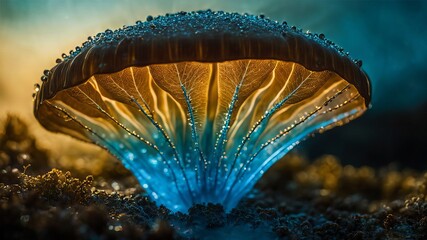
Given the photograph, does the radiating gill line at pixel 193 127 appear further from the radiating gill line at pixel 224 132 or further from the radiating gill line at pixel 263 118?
the radiating gill line at pixel 263 118

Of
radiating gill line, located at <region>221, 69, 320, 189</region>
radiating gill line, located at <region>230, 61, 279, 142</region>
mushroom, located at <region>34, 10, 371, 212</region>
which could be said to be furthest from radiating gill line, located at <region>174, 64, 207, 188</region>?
radiating gill line, located at <region>230, 61, 279, 142</region>

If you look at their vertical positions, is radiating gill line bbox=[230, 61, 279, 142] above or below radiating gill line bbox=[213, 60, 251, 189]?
above

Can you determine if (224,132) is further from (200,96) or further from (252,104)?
(252,104)

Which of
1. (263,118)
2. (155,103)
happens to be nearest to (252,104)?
(263,118)

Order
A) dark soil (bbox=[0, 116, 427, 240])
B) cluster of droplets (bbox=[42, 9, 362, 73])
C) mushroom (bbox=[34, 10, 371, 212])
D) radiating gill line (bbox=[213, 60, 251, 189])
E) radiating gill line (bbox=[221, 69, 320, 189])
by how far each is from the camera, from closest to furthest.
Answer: dark soil (bbox=[0, 116, 427, 240]) → mushroom (bbox=[34, 10, 371, 212]) → cluster of droplets (bbox=[42, 9, 362, 73]) → radiating gill line (bbox=[213, 60, 251, 189]) → radiating gill line (bbox=[221, 69, 320, 189])

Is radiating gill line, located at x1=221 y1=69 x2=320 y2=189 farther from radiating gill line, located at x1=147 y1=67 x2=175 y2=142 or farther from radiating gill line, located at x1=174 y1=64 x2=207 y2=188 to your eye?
radiating gill line, located at x1=147 y1=67 x2=175 y2=142

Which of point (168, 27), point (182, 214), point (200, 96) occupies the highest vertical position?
point (168, 27)
